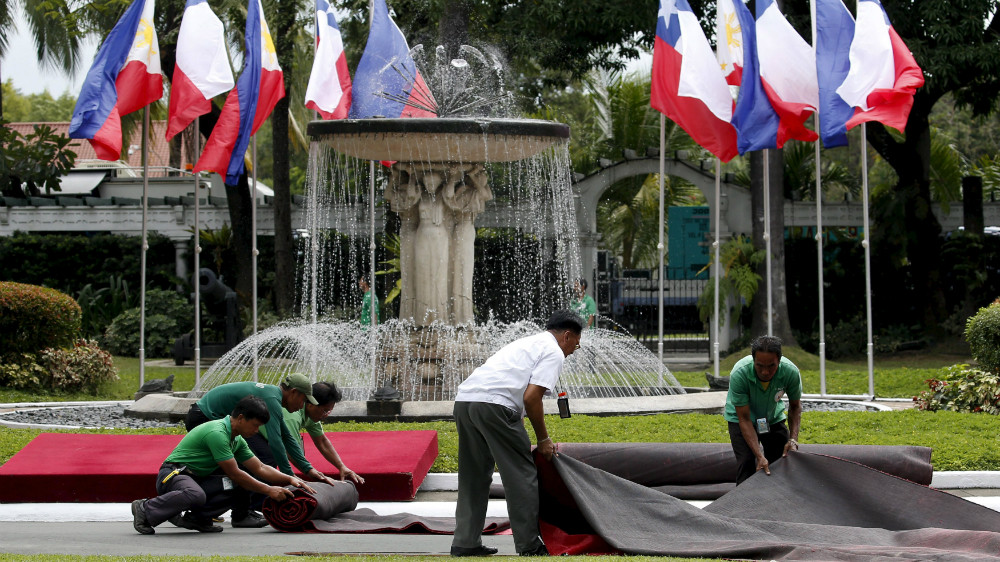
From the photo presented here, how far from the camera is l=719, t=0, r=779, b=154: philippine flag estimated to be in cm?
1318

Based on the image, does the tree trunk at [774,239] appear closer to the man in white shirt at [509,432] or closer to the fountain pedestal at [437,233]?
the fountain pedestal at [437,233]

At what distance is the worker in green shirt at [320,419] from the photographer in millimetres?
6969

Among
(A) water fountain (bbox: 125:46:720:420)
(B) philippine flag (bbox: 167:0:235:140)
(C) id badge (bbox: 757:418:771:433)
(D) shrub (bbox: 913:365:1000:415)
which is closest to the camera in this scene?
(C) id badge (bbox: 757:418:771:433)

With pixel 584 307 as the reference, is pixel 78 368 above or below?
below

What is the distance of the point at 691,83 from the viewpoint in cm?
1320

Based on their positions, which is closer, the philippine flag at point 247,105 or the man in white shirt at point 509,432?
the man in white shirt at point 509,432

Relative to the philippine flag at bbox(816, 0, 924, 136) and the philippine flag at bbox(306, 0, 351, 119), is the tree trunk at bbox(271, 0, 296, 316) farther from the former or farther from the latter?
the philippine flag at bbox(816, 0, 924, 136)

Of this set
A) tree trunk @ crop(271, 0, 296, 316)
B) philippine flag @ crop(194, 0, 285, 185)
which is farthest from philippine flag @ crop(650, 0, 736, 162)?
tree trunk @ crop(271, 0, 296, 316)

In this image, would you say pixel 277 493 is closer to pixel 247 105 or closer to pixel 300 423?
pixel 300 423

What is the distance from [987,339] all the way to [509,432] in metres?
8.64

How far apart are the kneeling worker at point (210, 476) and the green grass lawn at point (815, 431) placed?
2329mm

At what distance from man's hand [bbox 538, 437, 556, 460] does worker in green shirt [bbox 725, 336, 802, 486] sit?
139 centimetres

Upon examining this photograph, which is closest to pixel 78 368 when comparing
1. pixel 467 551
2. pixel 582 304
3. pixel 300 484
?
pixel 582 304

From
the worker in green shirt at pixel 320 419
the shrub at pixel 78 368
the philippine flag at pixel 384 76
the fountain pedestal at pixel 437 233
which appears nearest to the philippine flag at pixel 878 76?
the fountain pedestal at pixel 437 233
